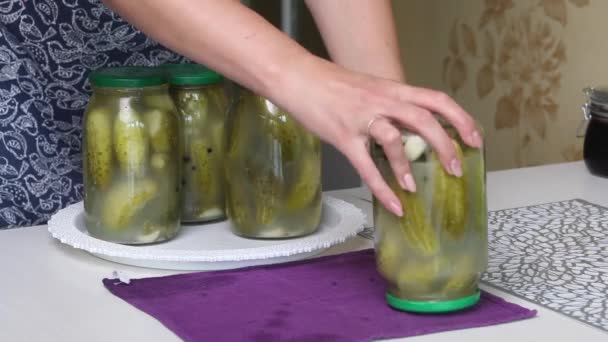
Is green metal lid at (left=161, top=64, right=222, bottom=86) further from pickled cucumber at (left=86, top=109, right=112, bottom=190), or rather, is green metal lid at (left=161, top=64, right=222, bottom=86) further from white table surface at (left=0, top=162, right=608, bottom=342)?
white table surface at (left=0, top=162, right=608, bottom=342)

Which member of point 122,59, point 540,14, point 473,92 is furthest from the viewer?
point 473,92

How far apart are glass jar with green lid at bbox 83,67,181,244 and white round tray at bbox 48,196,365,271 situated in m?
0.03

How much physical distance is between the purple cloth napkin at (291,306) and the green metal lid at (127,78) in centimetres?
20

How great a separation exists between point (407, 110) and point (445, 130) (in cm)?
4

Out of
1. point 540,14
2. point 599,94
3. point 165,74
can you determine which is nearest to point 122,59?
point 165,74

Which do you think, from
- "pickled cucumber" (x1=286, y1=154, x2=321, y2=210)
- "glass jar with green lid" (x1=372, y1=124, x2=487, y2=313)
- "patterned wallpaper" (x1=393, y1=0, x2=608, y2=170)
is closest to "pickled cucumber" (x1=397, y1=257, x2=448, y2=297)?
"glass jar with green lid" (x1=372, y1=124, x2=487, y2=313)

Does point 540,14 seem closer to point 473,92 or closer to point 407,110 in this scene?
point 473,92

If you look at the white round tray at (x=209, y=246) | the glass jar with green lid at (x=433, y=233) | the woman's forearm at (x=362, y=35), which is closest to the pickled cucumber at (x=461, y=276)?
the glass jar with green lid at (x=433, y=233)

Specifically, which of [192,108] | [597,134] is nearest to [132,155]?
[192,108]

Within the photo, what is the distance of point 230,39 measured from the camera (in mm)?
961

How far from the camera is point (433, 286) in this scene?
92 centimetres

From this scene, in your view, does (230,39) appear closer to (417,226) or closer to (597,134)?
(417,226)

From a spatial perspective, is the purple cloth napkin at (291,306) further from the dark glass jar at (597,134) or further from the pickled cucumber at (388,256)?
the dark glass jar at (597,134)

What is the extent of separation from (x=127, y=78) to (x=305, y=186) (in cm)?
22
